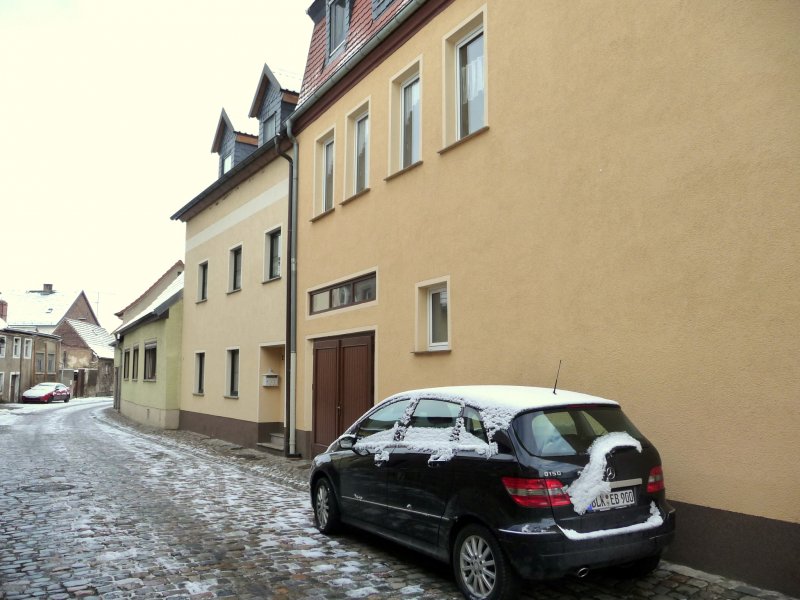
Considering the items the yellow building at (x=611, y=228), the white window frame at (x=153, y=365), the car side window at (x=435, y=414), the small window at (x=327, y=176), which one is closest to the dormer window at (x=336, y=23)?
the small window at (x=327, y=176)

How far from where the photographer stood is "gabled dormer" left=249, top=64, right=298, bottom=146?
17.1m

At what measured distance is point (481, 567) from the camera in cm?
477

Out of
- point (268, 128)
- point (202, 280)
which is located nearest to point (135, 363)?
point (202, 280)

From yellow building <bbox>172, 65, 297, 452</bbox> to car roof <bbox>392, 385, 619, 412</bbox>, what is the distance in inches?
384

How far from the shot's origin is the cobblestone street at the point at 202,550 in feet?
17.0

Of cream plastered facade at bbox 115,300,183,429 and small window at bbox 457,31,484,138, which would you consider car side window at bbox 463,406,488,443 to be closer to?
small window at bbox 457,31,484,138

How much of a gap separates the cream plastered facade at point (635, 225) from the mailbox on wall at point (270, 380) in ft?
19.5

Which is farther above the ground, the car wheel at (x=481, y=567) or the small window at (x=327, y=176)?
the small window at (x=327, y=176)

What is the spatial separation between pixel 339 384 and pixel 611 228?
6.79m

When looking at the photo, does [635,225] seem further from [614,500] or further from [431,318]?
Result: [431,318]

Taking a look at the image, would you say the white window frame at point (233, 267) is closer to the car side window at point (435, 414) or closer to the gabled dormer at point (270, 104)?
the gabled dormer at point (270, 104)

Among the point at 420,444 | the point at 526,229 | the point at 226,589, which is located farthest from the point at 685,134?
the point at 226,589

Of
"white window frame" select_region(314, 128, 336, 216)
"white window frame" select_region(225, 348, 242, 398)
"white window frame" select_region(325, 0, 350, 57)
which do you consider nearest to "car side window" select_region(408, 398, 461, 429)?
"white window frame" select_region(314, 128, 336, 216)

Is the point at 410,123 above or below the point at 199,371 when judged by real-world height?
above
